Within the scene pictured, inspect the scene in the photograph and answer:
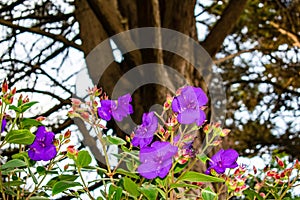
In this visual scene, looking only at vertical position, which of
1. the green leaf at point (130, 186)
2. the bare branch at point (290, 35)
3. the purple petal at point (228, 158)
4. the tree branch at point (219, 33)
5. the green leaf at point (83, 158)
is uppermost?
the bare branch at point (290, 35)

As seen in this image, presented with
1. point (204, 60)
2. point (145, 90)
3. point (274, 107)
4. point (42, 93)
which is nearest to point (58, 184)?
point (145, 90)

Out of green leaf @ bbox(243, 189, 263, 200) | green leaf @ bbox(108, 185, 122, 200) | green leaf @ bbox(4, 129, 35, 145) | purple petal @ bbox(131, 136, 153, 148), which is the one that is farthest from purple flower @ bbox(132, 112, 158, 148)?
green leaf @ bbox(243, 189, 263, 200)

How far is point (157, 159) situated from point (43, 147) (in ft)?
0.95

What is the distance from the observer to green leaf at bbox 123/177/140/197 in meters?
0.96

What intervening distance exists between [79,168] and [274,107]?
398 centimetres

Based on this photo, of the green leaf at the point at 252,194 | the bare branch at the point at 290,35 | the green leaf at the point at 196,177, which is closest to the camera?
the green leaf at the point at 196,177

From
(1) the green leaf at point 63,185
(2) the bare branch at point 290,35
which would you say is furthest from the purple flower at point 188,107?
(2) the bare branch at point 290,35

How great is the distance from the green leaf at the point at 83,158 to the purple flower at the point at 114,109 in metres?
0.16

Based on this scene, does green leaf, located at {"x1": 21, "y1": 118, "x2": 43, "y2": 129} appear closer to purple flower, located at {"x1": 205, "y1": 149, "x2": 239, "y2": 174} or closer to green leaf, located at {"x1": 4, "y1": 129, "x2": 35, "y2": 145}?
green leaf, located at {"x1": 4, "y1": 129, "x2": 35, "y2": 145}

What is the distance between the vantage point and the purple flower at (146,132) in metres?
1.04

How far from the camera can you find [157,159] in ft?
3.10

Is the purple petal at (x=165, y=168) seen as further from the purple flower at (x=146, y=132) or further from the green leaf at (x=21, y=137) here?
the green leaf at (x=21, y=137)

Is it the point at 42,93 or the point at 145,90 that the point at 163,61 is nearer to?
the point at 145,90

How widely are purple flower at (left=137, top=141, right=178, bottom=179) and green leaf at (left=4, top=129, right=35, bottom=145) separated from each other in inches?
8.7
